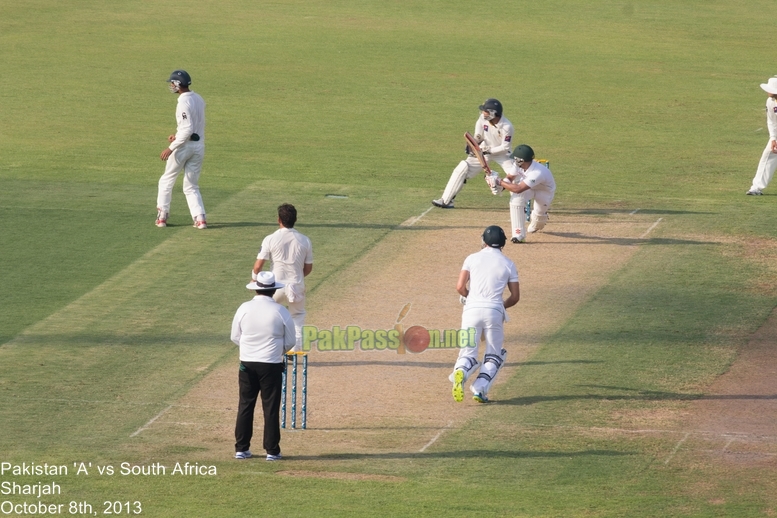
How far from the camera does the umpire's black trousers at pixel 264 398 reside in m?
11.8

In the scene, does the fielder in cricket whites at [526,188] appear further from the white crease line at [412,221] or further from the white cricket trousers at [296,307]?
the white cricket trousers at [296,307]

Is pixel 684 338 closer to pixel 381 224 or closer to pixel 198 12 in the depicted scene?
pixel 381 224

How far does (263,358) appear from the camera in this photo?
1177 cm

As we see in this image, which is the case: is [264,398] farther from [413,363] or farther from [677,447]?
[677,447]

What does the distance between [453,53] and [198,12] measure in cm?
880

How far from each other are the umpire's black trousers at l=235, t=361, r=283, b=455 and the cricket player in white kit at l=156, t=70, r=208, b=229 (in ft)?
26.8

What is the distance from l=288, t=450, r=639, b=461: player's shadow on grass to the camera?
12047 millimetres

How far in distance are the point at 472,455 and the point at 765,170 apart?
1255 centimetres

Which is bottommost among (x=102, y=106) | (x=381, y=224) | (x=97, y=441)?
(x=97, y=441)

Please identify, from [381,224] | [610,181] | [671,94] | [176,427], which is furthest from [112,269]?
[671,94]

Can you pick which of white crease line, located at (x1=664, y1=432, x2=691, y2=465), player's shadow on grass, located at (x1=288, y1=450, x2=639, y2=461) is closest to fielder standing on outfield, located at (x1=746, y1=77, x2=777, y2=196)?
white crease line, located at (x1=664, y1=432, x2=691, y2=465)

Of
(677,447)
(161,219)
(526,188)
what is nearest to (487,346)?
(677,447)

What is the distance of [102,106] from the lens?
2992 cm

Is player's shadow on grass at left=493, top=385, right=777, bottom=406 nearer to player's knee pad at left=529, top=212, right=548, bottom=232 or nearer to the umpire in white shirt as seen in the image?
the umpire in white shirt
